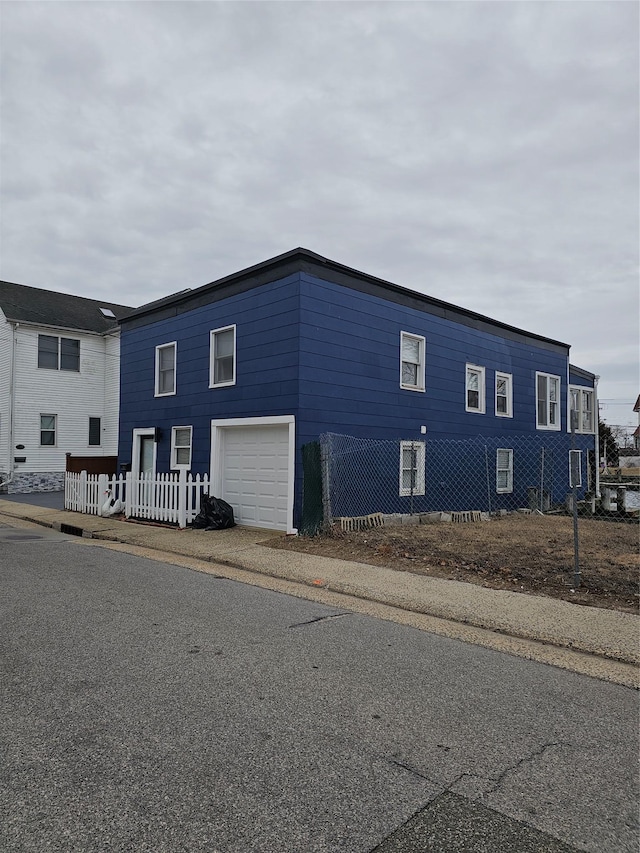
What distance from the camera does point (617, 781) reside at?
3.25 metres

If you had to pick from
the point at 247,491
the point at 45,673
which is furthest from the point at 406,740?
the point at 247,491

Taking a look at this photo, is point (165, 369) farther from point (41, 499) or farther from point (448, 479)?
point (41, 499)

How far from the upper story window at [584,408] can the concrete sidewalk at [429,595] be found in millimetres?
15241

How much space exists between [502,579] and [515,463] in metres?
11.6

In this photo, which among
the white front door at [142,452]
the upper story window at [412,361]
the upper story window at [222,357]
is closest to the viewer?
the upper story window at [222,357]

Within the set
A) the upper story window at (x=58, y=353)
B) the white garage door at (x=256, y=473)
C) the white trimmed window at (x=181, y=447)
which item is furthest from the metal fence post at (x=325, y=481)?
the upper story window at (x=58, y=353)

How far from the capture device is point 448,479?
16.4 meters

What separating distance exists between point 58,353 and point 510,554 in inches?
887

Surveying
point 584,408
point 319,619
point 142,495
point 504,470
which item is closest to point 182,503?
point 142,495

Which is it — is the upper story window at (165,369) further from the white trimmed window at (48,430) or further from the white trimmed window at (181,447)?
the white trimmed window at (48,430)

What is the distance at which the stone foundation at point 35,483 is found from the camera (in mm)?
24531

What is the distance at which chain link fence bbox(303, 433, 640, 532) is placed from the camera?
12234mm

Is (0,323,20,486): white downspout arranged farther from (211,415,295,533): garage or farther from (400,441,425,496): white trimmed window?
(400,441,425,496): white trimmed window

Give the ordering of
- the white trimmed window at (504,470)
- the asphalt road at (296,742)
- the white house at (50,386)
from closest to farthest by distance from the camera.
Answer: the asphalt road at (296,742), the white trimmed window at (504,470), the white house at (50,386)
